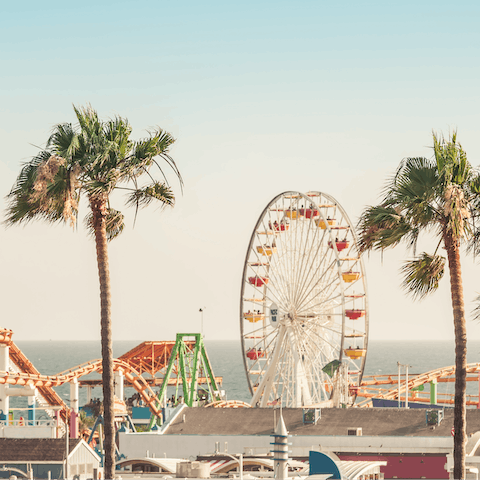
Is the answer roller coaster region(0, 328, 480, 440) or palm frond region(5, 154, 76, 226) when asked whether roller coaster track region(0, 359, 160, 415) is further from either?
palm frond region(5, 154, 76, 226)

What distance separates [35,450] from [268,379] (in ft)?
76.8

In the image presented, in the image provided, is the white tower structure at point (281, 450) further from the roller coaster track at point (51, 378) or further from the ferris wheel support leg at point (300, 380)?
the ferris wheel support leg at point (300, 380)

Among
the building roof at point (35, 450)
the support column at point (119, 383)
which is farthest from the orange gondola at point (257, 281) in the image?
the building roof at point (35, 450)

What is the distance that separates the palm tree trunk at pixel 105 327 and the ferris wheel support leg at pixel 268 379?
1328 inches

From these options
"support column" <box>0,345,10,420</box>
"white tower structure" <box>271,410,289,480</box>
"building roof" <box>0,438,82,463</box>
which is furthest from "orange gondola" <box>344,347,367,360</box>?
"white tower structure" <box>271,410,289,480</box>

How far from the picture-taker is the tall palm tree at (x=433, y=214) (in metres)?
21.3

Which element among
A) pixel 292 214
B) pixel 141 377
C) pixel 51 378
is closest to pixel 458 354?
pixel 292 214

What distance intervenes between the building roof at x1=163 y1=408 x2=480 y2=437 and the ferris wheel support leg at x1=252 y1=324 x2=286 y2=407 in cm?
618

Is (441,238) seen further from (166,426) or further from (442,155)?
(166,426)

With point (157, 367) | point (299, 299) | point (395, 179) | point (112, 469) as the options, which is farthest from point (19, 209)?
point (157, 367)

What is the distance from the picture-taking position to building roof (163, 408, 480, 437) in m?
45.3

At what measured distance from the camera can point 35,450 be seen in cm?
3553

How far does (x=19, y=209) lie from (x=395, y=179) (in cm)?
895

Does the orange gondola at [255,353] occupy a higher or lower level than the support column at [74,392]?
higher
